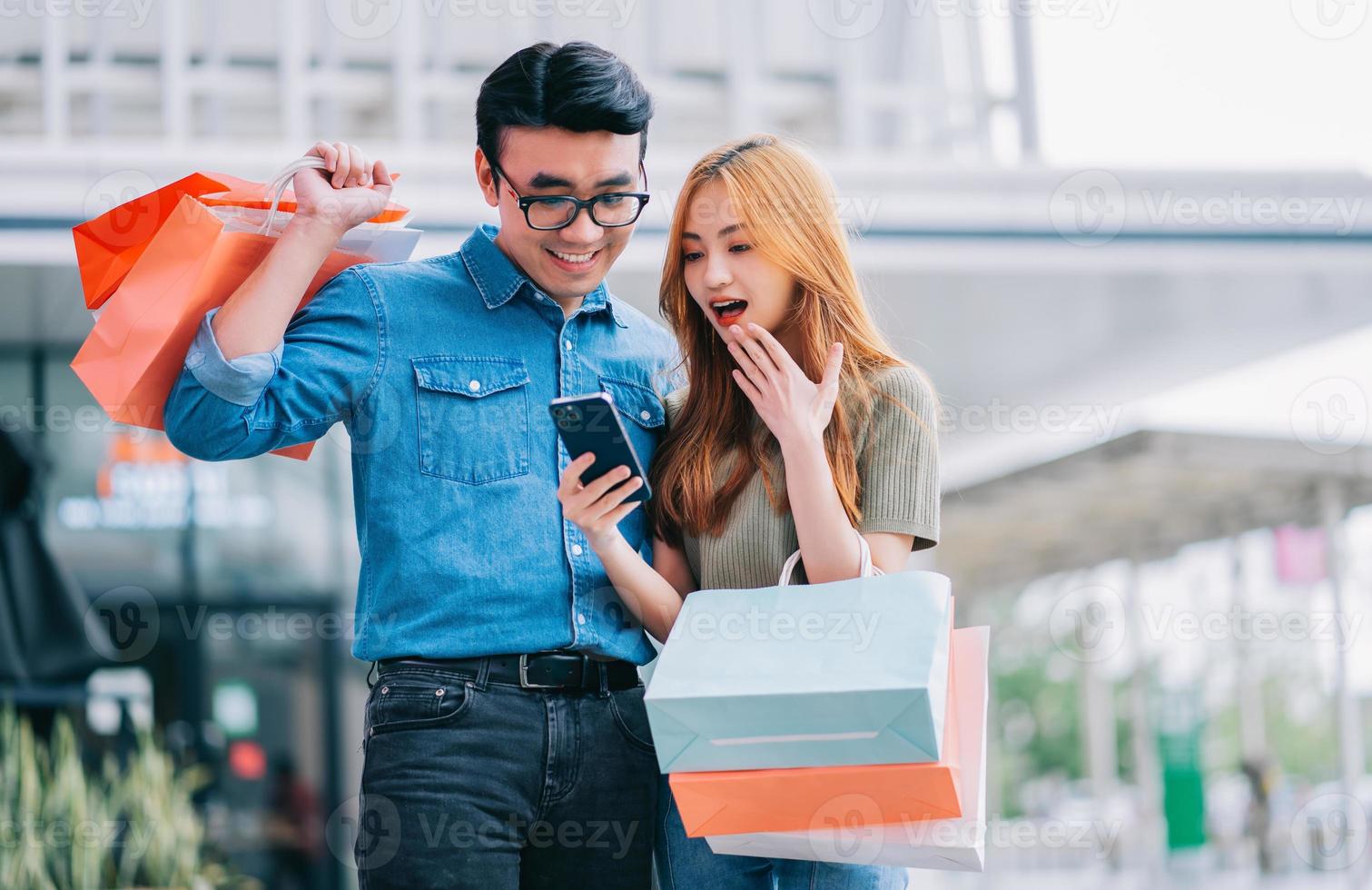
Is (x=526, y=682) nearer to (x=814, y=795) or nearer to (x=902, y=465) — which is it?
(x=814, y=795)

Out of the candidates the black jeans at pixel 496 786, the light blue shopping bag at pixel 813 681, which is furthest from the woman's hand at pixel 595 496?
the black jeans at pixel 496 786

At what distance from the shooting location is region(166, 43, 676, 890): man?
75.5 inches

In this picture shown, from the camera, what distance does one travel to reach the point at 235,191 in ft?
6.64

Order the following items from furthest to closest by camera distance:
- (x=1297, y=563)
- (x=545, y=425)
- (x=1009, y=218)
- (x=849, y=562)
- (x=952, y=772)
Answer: (x=1297, y=563)
(x=1009, y=218)
(x=545, y=425)
(x=849, y=562)
(x=952, y=772)

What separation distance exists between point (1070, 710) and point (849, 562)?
50120 millimetres

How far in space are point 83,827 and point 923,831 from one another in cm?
481

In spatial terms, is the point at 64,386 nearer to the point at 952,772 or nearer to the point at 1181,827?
the point at 952,772

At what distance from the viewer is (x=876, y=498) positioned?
2.05 m

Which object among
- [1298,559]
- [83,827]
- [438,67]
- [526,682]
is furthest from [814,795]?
[1298,559]

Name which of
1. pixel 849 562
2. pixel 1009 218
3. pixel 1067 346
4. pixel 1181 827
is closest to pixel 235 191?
pixel 849 562

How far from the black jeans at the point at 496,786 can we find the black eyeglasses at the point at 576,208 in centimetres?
70

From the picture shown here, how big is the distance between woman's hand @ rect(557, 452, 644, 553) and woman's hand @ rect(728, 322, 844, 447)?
0.79 feet

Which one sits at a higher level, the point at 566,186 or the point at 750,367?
the point at 566,186

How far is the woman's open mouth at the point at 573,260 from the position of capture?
7.02 feet
